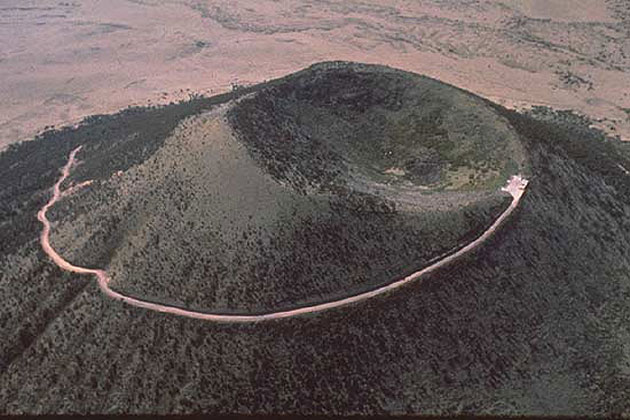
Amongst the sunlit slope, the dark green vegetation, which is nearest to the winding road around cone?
the sunlit slope

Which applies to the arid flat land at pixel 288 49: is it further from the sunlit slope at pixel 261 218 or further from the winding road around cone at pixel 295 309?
the sunlit slope at pixel 261 218

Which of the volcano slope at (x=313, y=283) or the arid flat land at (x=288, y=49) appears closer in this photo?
the volcano slope at (x=313, y=283)

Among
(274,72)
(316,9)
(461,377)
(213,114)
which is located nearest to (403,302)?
(461,377)

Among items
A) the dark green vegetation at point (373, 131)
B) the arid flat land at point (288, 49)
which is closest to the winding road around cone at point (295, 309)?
the dark green vegetation at point (373, 131)

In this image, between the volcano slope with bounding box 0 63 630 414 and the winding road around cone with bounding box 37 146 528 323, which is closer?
the volcano slope with bounding box 0 63 630 414

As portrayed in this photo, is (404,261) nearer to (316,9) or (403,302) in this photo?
(403,302)

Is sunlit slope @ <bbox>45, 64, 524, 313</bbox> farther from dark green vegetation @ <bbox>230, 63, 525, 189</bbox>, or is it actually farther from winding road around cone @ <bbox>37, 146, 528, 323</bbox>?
winding road around cone @ <bbox>37, 146, 528, 323</bbox>

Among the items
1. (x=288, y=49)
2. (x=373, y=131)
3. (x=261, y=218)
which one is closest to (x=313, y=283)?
(x=261, y=218)
